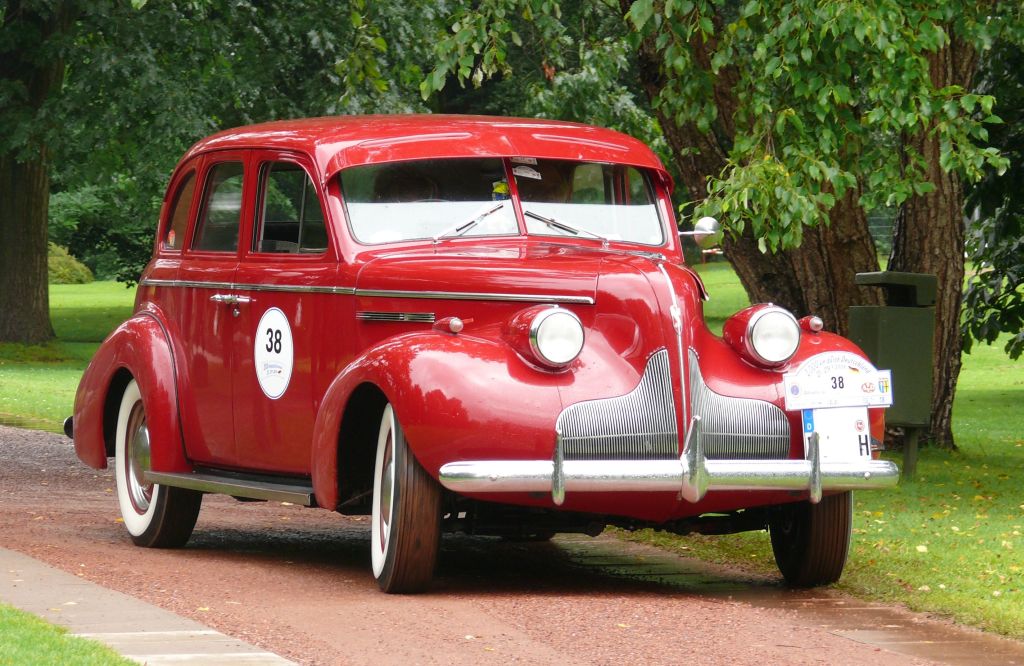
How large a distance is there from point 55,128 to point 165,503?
17.3 m

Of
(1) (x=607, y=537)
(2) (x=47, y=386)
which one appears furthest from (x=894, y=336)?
(2) (x=47, y=386)

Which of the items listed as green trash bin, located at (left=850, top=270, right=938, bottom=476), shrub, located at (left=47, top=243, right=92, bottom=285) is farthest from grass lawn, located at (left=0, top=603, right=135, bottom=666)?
shrub, located at (left=47, top=243, right=92, bottom=285)

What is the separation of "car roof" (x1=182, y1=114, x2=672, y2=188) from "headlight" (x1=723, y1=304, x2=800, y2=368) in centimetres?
142

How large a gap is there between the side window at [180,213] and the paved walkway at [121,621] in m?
2.43

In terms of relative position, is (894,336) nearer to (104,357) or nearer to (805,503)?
(805,503)

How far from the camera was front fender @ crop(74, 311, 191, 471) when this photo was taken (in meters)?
8.77

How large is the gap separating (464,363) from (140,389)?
2646mm

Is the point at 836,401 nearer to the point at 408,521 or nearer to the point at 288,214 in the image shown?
the point at 408,521

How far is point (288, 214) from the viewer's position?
335 inches

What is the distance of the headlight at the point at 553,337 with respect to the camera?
685 cm

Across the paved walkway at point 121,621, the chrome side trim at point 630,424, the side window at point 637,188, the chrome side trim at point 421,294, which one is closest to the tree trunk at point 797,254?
the side window at point 637,188

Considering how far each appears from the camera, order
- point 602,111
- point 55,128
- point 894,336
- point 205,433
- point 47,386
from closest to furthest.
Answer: point 205,433, point 894,336, point 47,386, point 55,128, point 602,111

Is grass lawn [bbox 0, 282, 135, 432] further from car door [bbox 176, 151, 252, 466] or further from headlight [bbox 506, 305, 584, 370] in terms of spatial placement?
headlight [bbox 506, 305, 584, 370]

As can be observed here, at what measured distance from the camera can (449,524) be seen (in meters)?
7.30
